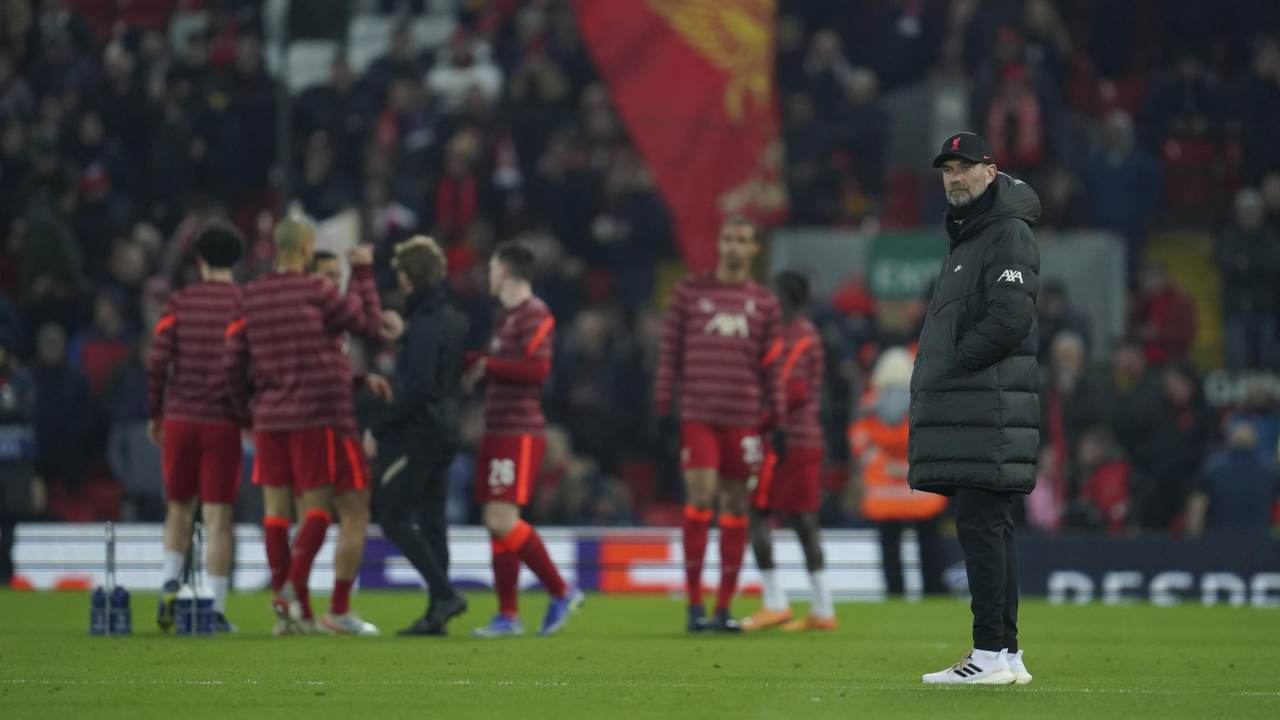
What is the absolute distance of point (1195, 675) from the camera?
10734 mm

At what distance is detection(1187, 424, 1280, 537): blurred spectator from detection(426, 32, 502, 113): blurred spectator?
9.15 m

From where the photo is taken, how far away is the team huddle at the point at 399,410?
1286 cm

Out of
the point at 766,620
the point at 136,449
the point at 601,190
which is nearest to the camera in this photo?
the point at 766,620

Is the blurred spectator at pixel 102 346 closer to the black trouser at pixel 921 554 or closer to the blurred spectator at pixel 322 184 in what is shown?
the blurred spectator at pixel 322 184

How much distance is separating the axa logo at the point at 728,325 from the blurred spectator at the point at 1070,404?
7210mm

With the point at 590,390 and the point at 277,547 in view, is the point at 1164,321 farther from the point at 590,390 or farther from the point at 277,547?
the point at 277,547

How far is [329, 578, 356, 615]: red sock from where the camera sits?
13258 mm

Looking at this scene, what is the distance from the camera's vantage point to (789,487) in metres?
14.7

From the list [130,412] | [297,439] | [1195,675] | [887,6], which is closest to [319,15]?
[130,412]

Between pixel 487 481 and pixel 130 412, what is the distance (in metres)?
8.04

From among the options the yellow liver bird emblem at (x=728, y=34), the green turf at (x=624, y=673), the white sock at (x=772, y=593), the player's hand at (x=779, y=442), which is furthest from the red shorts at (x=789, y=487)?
the yellow liver bird emblem at (x=728, y=34)

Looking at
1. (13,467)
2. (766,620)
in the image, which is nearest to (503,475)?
(766,620)

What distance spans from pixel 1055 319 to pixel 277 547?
33.5 ft

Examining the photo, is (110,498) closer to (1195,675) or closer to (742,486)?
(742,486)
